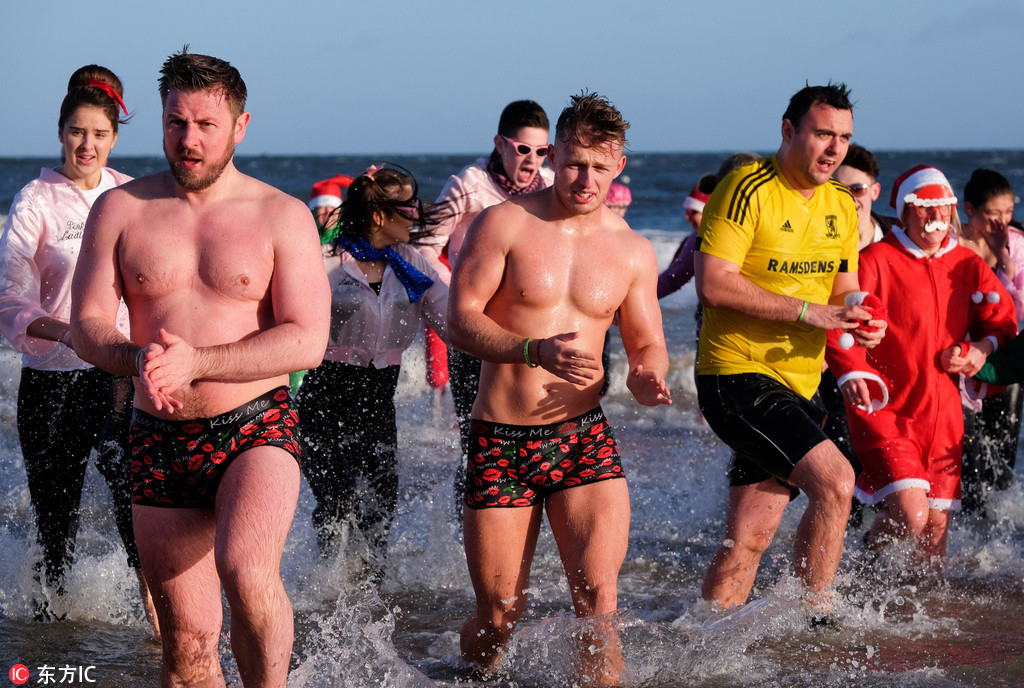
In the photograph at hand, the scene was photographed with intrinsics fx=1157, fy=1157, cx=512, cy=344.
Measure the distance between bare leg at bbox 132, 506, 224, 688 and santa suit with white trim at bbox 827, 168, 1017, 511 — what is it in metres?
3.07

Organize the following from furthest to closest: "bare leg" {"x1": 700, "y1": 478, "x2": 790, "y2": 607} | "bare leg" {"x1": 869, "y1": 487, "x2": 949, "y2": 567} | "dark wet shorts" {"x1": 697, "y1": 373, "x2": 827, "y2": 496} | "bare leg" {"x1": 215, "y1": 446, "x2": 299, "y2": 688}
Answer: "bare leg" {"x1": 869, "y1": 487, "x2": 949, "y2": 567}, "bare leg" {"x1": 700, "y1": 478, "x2": 790, "y2": 607}, "dark wet shorts" {"x1": 697, "y1": 373, "x2": 827, "y2": 496}, "bare leg" {"x1": 215, "y1": 446, "x2": 299, "y2": 688}

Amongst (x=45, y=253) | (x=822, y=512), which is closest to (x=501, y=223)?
(x=822, y=512)

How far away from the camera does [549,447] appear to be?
4.00 meters

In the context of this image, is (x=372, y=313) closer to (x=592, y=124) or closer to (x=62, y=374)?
(x=62, y=374)

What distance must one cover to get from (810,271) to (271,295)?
241 cm

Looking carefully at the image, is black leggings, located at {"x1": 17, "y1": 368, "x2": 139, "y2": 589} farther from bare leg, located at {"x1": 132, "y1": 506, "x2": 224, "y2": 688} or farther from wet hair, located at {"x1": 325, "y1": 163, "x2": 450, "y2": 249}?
bare leg, located at {"x1": 132, "y1": 506, "x2": 224, "y2": 688}

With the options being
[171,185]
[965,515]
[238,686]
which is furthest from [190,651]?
[965,515]

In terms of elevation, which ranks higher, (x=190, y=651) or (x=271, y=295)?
(x=271, y=295)

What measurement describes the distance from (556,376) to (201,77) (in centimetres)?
148

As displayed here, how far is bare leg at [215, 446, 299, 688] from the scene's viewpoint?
3299 millimetres

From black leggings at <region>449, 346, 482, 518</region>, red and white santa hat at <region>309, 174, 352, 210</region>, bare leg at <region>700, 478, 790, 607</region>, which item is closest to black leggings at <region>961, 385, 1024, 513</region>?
bare leg at <region>700, 478, 790, 607</region>

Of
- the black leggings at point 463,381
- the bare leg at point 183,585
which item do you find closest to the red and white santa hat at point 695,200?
the black leggings at point 463,381

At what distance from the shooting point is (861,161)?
277 inches

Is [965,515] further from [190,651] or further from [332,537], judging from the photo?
[190,651]
